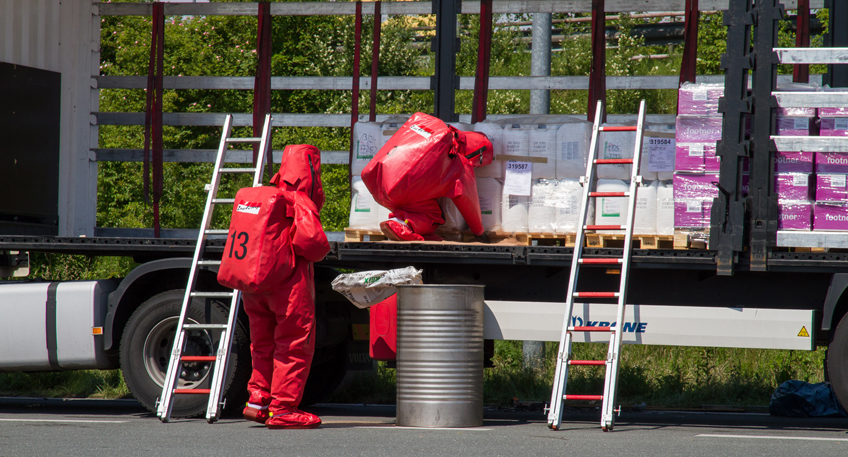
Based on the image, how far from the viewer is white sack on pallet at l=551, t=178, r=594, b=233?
20.9 feet

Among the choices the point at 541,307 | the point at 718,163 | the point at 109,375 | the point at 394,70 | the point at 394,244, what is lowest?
the point at 109,375

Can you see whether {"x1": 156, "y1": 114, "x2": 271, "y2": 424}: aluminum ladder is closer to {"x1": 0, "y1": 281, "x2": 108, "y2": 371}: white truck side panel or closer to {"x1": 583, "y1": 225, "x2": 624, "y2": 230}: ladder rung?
{"x1": 0, "y1": 281, "x2": 108, "y2": 371}: white truck side panel

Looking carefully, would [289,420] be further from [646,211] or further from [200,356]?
[646,211]

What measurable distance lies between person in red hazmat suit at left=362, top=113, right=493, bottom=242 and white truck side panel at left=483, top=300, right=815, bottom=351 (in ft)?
2.51

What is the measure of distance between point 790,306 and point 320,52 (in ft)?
40.4

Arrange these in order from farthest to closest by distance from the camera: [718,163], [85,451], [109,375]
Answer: [109,375]
[718,163]
[85,451]

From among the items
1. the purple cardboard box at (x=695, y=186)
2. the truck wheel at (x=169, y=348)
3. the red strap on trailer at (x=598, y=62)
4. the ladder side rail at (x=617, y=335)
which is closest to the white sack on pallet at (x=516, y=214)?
the ladder side rail at (x=617, y=335)

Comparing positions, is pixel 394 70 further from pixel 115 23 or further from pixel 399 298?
pixel 399 298

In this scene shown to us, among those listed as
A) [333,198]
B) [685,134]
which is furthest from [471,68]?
[685,134]

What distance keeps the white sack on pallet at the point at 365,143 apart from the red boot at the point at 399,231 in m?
0.63

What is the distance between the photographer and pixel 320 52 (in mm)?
16781

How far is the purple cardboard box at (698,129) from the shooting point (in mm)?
5977

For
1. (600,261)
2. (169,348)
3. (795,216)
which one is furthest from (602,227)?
(169,348)

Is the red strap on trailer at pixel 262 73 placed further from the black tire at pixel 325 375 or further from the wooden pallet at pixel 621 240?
the wooden pallet at pixel 621 240
